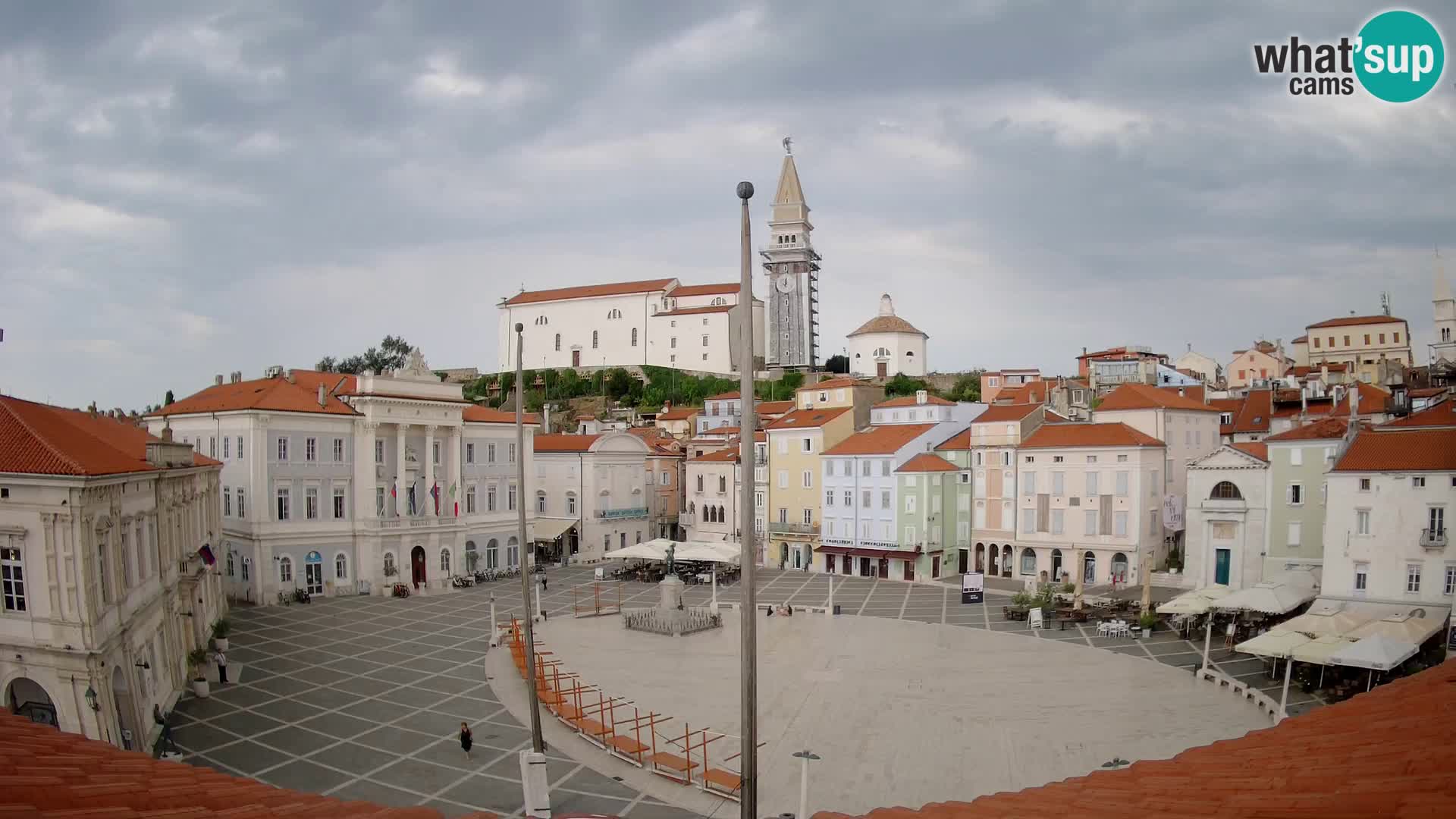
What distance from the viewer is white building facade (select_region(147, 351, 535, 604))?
45.2 m

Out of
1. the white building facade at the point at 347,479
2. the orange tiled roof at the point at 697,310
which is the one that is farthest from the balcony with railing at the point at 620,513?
the orange tiled roof at the point at 697,310

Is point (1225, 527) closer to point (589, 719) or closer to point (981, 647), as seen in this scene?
point (981, 647)

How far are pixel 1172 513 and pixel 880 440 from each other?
17339 millimetres

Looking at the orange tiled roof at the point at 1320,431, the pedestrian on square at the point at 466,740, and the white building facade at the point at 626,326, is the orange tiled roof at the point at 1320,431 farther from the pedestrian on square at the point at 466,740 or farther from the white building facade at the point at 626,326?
the white building facade at the point at 626,326

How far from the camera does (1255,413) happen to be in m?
64.9

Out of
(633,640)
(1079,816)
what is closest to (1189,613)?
(633,640)

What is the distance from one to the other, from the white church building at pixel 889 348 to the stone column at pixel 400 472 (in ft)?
237

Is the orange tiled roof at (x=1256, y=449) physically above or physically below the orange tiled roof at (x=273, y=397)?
below

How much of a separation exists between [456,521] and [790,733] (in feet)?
110

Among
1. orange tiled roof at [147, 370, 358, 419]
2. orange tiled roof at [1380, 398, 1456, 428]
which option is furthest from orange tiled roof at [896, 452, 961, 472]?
orange tiled roof at [147, 370, 358, 419]

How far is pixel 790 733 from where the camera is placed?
24.2 meters

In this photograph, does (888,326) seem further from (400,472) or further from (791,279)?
(400,472)

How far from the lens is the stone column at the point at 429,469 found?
169 ft

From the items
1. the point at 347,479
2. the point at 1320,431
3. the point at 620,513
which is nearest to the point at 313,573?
the point at 347,479
